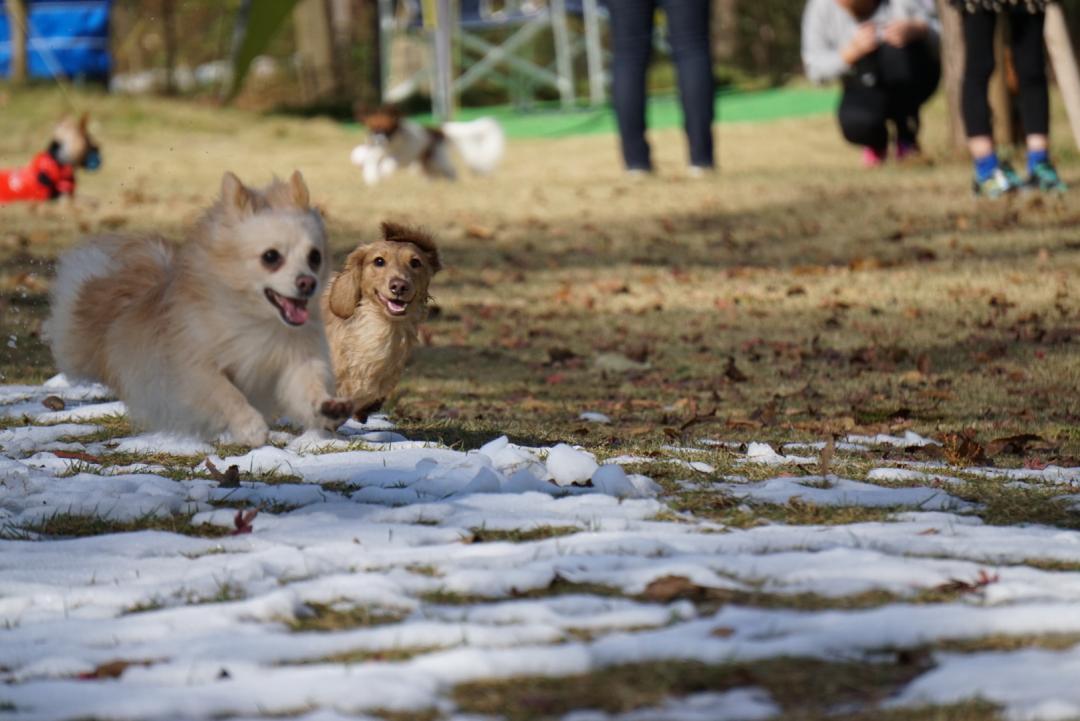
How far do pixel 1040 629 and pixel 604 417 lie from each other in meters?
3.01

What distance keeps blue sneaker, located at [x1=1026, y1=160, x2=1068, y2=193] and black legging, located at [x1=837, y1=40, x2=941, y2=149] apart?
2228mm

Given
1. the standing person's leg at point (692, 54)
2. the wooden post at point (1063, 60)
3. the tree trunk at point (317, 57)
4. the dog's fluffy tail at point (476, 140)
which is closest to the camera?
the wooden post at point (1063, 60)

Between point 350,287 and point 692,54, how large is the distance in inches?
256

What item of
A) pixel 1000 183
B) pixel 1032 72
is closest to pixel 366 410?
pixel 1032 72

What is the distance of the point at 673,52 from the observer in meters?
11.7

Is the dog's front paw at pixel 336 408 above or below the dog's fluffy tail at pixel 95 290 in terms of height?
below

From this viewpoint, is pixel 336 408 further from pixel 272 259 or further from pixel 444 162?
pixel 444 162

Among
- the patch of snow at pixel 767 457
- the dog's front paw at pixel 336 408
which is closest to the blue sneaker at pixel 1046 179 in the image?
the patch of snow at pixel 767 457

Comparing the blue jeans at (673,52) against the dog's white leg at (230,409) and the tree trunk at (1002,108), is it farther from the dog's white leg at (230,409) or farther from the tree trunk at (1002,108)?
the dog's white leg at (230,409)

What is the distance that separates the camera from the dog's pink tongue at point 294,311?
4.55 m

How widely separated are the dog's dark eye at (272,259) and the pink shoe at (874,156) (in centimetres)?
932

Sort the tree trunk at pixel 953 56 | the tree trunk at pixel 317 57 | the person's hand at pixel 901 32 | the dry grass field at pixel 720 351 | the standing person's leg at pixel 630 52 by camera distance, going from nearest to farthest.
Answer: the dry grass field at pixel 720 351, the standing person's leg at pixel 630 52, the tree trunk at pixel 953 56, the person's hand at pixel 901 32, the tree trunk at pixel 317 57

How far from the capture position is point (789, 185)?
12227mm

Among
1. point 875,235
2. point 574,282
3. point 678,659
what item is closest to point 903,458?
point 678,659
